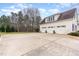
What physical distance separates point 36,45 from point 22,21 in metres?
0.28

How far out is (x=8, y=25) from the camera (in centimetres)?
167

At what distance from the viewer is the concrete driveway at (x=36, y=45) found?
1.62 meters

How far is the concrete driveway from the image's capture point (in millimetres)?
1622

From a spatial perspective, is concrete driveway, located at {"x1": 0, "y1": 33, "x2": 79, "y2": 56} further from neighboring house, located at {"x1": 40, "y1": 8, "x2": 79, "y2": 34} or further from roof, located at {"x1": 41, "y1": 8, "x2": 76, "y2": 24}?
roof, located at {"x1": 41, "y1": 8, "x2": 76, "y2": 24}

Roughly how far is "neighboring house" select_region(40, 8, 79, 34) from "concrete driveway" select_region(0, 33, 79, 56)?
7cm

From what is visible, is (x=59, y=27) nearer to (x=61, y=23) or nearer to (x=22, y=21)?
(x=61, y=23)

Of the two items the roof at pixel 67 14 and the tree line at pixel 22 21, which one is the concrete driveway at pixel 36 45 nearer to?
the tree line at pixel 22 21

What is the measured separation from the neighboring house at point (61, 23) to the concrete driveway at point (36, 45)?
0.23ft

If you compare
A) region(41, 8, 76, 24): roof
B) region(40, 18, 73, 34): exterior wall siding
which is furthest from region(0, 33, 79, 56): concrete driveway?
region(41, 8, 76, 24): roof

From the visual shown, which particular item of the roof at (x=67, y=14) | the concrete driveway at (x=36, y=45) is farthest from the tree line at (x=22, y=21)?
the roof at (x=67, y=14)

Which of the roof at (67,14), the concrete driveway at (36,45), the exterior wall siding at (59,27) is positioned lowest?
the concrete driveway at (36,45)

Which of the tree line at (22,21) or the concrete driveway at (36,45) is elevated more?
the tree line at (22,21)

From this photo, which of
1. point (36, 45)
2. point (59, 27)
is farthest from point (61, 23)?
point (36, 45)

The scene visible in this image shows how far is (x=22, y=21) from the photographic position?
A: 1681 mm
